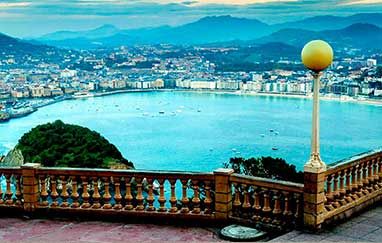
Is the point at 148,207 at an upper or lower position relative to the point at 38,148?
upper

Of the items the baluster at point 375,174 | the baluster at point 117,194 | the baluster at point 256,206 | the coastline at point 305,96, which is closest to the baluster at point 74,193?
the baluster at point 117,194

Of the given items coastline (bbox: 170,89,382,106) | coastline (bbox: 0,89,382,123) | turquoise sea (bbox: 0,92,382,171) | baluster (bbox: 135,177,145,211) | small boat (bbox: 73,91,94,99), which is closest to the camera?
baluster (bbox: 135,177,145,211)

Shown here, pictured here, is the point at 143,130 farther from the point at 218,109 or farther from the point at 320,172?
the point at 320,172

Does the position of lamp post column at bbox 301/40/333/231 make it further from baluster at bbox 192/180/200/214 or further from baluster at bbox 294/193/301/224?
baluster at bbox 192/180/200/214

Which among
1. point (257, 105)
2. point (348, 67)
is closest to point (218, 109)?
point (257, 105)

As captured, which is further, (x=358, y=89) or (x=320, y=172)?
(x=358, y=89)

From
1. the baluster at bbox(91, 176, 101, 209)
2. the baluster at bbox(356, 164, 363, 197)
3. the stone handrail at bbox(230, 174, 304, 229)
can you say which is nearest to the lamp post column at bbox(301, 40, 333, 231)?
the stone handrail at bbox(230, 174, 304, 229)
